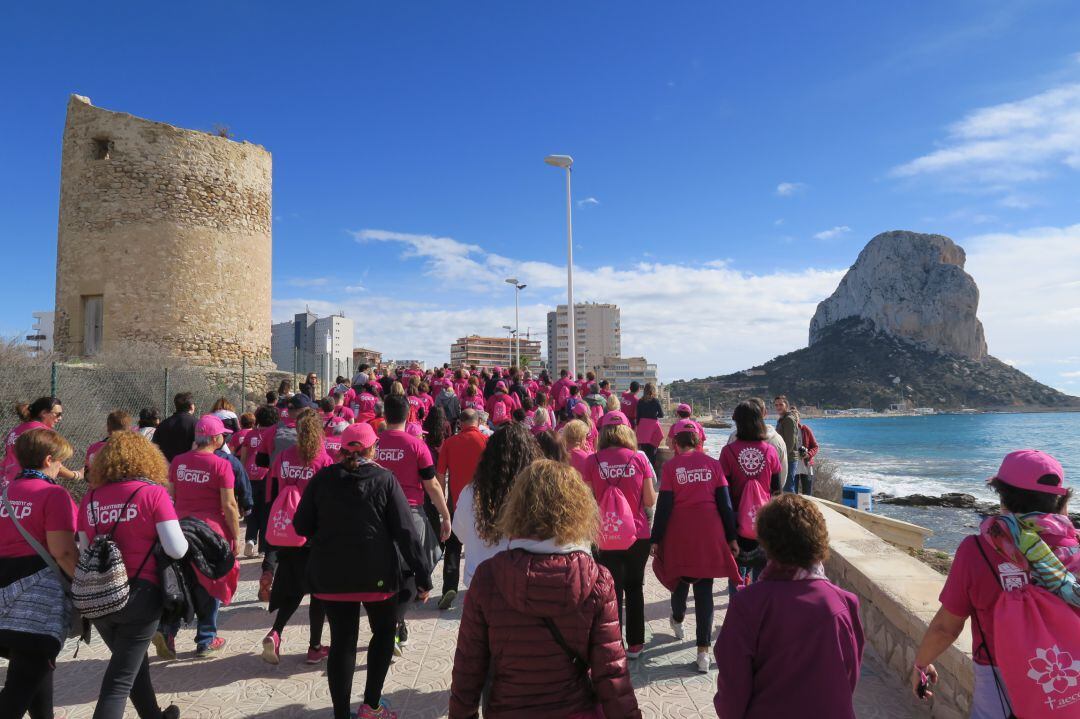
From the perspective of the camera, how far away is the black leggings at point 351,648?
10.3 ft

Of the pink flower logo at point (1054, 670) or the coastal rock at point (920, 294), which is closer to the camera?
the pink flower logo at point (1054, 670)

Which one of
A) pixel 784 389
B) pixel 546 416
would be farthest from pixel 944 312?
pixel 546 416

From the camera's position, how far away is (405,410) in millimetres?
4566

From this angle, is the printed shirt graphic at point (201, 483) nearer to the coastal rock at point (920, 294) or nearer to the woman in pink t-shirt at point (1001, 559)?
the woman in pink t-shirt at point (1001, 559)

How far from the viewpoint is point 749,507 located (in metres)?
4.19

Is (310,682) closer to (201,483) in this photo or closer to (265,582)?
(265,582)

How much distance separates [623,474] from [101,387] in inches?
521

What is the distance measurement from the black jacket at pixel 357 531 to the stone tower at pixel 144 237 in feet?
55.9

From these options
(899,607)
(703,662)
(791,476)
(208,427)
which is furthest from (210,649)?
(791,476)

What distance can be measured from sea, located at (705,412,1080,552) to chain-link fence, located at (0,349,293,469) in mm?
14909

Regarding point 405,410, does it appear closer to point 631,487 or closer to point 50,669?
point 631,487

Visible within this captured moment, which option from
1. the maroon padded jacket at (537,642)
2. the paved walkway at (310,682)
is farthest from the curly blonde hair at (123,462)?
the maroon padded jacket at (537,642)

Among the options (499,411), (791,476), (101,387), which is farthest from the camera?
(101,387)

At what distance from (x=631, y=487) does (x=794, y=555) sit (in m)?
2.06
